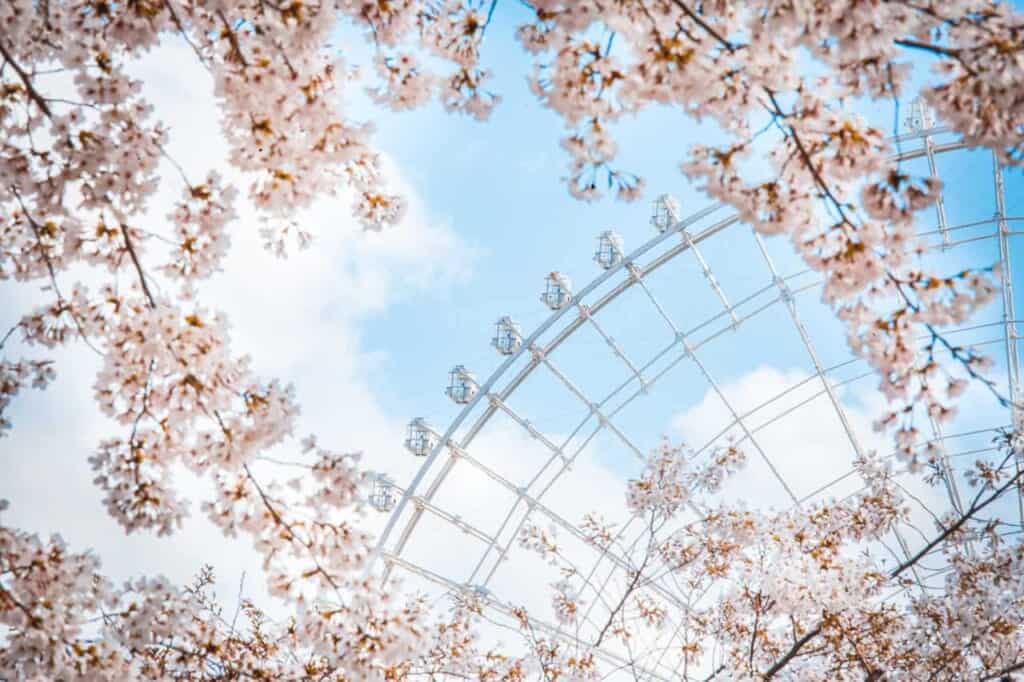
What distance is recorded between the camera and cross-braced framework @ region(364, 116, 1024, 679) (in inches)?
566

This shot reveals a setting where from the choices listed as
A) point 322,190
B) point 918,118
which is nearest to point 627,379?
point 918,118

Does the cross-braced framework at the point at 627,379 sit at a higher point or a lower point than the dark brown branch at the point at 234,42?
higher

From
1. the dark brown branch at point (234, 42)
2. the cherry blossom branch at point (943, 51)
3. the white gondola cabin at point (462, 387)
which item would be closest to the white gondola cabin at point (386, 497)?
the white gondola cabin at point (462, 387)

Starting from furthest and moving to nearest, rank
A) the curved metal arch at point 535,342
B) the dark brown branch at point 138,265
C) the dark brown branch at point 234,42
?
1. the curved metal arch at point 535,342
2. the dark brown branch at point 138,265
3. the dark brown branch at point 234,42

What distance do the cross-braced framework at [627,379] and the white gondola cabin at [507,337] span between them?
0.02 metres

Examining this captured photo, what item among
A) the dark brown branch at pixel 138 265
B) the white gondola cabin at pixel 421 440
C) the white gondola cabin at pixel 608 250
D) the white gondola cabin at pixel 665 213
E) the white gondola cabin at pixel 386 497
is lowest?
the dark brown branch at pixel 138 265

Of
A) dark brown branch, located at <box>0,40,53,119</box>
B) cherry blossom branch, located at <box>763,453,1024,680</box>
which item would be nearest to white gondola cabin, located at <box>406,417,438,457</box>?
cherry blossom branch, located at <box>763,453,1024,680</box>

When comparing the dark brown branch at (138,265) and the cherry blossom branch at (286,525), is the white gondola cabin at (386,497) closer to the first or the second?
the cherry blossom branch at (286,525)

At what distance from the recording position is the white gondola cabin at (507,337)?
1460cm

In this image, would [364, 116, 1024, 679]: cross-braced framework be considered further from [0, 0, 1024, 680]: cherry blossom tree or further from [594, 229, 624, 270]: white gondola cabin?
[0, 0, 1024, 680]: cherry blossom tree

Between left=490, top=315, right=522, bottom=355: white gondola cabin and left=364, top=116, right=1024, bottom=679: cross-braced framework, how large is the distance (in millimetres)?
19

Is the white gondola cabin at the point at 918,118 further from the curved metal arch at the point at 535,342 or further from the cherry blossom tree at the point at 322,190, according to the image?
the cherry blossom tree at the point at 322,190

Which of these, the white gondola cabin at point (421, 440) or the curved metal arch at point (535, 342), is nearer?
the curved metal arch at point (535, 342)

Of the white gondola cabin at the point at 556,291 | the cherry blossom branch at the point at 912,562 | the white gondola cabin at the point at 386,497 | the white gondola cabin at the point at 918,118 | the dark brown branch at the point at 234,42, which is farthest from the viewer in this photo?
the white gondola cabin at the point at 386,497
